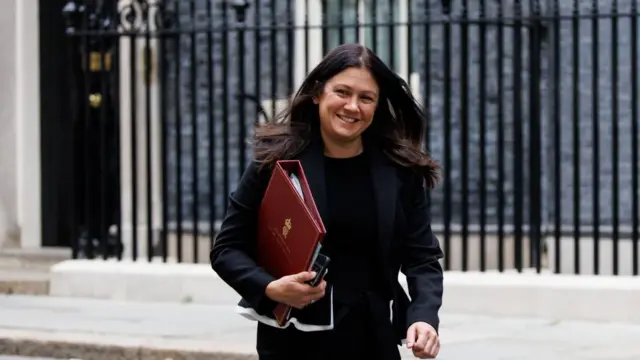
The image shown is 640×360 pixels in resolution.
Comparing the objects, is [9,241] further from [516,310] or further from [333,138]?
[333,138]

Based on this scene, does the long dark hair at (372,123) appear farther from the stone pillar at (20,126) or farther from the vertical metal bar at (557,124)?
the stone pillar at (20,126)

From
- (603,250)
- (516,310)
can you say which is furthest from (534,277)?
(603,250)

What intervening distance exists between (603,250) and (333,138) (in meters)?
6.57

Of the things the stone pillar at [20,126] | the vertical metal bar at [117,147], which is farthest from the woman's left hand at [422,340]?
the stone pillar at [20,126]

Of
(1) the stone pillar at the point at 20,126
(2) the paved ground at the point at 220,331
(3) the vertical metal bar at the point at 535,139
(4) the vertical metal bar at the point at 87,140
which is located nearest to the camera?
(2) the paved ground at the point at 220,331

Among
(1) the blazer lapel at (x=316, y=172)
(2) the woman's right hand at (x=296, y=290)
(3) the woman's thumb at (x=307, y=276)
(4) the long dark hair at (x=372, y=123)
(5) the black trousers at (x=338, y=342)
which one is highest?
(4) the long dark hair at (x=372, y=123)

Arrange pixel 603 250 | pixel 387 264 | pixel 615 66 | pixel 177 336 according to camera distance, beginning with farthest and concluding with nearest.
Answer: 1. pixel 603 250
2. pixel 615 66
3. pixel 177 336
4. pixel 387 264

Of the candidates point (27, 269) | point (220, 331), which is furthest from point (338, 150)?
point (27, 269)

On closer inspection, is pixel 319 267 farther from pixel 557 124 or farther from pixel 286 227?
pixel 557 124

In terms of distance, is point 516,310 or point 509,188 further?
point 509,188

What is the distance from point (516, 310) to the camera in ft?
29.0

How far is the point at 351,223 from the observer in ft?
10.7

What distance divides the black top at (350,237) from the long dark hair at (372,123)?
144mm

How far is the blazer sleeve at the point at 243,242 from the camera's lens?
10.8 feet
